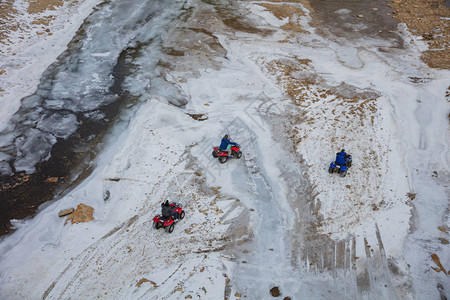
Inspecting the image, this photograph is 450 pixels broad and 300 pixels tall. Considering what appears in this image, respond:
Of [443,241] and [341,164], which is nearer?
[443,241]

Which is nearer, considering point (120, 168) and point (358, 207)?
point (358, 207)

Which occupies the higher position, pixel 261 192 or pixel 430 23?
pixel 430 23

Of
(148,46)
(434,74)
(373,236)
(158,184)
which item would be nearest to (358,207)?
(373,236)

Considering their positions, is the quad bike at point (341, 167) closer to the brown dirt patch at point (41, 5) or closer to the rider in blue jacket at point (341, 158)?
the rider in blue jacket at point (341, 158)

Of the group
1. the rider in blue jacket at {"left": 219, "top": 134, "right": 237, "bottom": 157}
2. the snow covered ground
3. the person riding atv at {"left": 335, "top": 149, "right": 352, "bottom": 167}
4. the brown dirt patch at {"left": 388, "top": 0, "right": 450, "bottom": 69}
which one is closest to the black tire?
the snow covered ground

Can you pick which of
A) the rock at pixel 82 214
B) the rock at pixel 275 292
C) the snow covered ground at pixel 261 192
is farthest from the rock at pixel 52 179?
the rock at pixel 275 292

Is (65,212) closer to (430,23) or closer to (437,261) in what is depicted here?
(437,261)

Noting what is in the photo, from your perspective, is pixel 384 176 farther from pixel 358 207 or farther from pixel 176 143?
pixel 176 143

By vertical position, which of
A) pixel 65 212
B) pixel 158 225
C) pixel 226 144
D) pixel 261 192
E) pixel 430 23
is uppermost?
pixel 430 23

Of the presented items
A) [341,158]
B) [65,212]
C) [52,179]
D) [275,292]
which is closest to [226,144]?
[341,158]
